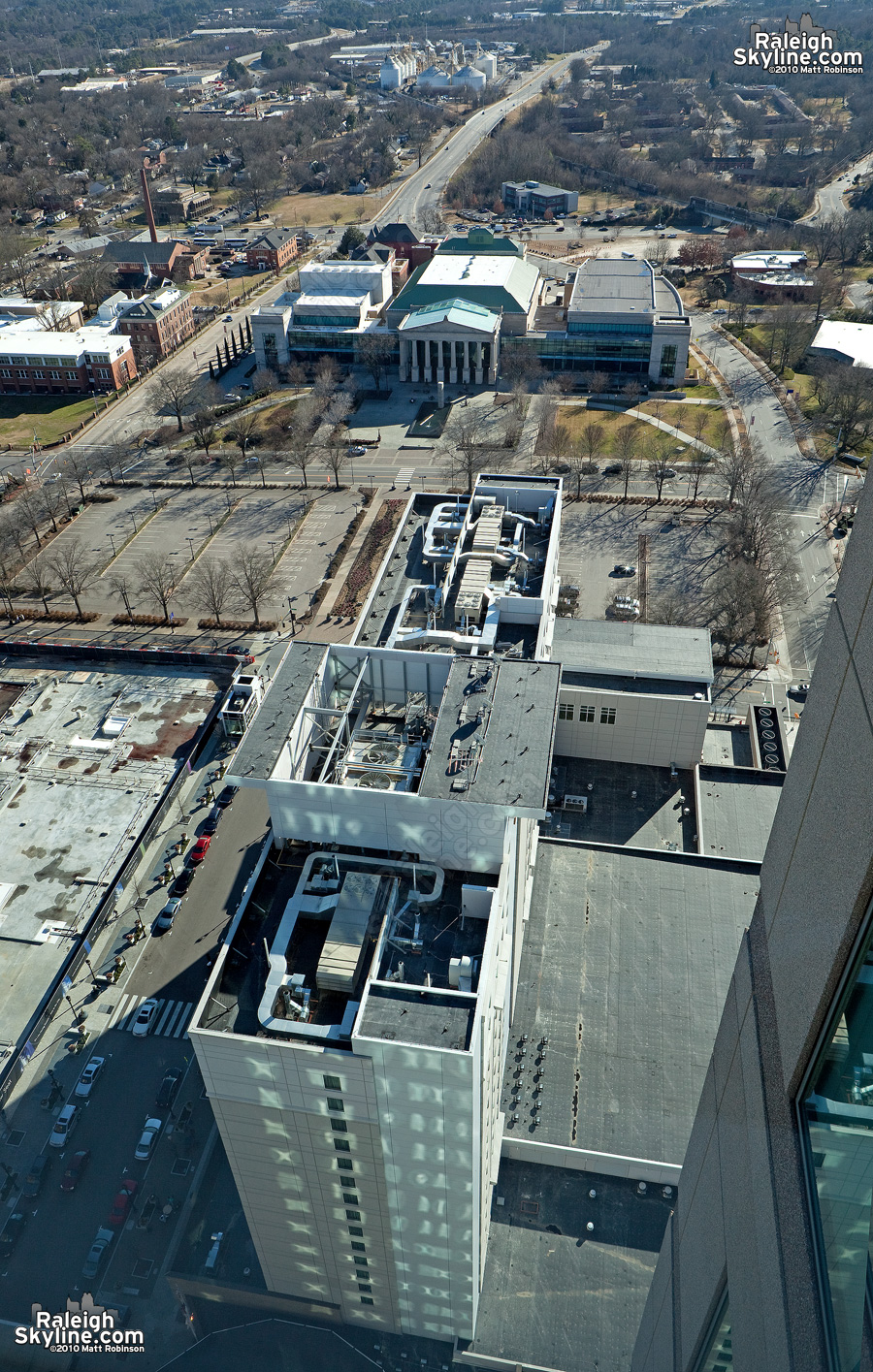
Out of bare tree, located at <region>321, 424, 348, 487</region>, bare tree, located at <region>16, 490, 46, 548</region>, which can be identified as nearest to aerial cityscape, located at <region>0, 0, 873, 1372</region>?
bare tree, located at <region>16, 490, 46, 548</region>

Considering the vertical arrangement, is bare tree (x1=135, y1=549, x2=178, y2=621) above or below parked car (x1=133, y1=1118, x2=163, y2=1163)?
above

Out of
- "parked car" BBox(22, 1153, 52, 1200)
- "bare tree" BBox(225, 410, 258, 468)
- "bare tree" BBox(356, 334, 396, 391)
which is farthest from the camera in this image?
"bare tree" BBox(356, 334, 396, 391)

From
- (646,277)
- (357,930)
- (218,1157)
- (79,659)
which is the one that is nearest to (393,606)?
(357,930)

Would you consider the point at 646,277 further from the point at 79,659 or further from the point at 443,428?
the point at 79,659

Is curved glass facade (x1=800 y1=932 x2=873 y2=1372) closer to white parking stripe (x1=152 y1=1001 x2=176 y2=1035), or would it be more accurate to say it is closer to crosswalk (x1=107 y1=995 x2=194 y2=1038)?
crosswalk (x1=107 y1=995 x2=194 y2=1038)

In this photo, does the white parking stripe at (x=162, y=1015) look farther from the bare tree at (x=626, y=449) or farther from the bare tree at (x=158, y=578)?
the bare tree at (x=626, y=449)
